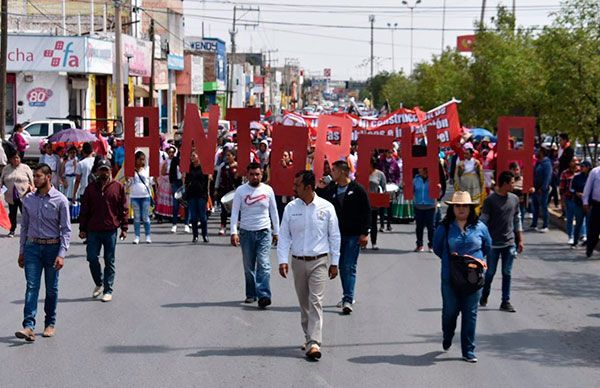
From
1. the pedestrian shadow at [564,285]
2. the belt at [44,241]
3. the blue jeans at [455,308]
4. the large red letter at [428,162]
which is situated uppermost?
the large red letter at [428,162]

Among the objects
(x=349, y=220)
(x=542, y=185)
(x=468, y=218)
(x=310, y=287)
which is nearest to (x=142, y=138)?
(x=349, y=220)

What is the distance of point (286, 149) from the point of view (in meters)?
16.8

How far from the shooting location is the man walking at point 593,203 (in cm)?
1839

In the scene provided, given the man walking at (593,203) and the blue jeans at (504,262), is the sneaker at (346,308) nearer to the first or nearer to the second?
the blue jeans at (504,262)

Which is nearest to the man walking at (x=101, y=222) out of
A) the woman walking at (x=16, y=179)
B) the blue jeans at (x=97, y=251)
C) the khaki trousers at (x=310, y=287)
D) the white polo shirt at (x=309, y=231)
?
the blue jeans at (x=97, y=251)

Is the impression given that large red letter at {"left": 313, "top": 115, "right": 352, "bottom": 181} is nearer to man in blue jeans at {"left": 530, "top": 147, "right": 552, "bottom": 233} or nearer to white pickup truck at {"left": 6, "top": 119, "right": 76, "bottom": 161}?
man in blue jeans at {"left": 530, "top": 147, "right": 552, "bottom": 233}

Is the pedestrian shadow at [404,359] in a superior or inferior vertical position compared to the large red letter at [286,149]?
inferior

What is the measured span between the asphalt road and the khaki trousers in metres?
0.38

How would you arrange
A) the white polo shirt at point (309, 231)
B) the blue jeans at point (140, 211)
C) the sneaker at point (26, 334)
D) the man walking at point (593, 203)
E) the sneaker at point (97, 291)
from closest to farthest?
1. the white polo shirt at point (309, 231)
2. the sneaker at point (26, 334)
3. the sneaker at point (97, 291)
4. the man walking at point (593, 203)
5. the blue jeans at point (140, 211)

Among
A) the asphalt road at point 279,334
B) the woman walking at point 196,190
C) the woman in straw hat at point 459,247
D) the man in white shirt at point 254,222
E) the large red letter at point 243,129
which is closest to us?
the asphalt road at point 279,334

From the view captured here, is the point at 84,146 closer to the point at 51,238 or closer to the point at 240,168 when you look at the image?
the point at 240,168

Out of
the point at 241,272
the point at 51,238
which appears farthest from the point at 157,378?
the point at 241,272

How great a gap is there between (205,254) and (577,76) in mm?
11157

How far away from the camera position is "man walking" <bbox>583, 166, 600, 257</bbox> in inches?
724
